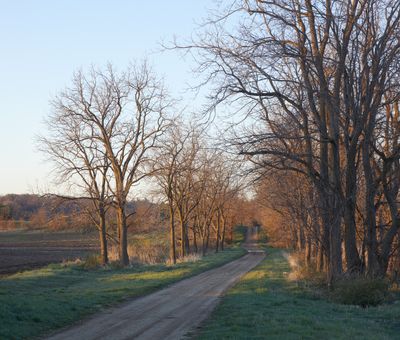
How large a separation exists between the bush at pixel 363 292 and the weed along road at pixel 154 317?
4.59 metres

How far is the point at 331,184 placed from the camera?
2258 cm

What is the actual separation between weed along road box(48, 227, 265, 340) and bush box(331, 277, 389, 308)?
459cm

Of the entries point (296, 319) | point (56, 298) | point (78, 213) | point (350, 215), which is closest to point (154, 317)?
point (56, 298)

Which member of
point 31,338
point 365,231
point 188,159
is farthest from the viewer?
point 188,159

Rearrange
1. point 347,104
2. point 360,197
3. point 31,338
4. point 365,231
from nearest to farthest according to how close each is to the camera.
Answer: point 31,338 → point 347,104 → point 365,231 → point 360,197

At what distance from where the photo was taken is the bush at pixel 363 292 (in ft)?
63.4

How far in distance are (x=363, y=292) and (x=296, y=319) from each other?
6.26 metres

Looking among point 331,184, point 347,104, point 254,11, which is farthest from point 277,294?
point 254,11

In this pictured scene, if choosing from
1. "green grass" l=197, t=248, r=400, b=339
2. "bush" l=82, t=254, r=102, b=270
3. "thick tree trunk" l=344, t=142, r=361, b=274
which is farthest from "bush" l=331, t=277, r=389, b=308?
"bush" l=82, t=254, r=102, b=270

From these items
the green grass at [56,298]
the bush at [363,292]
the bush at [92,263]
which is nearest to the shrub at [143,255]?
the bush at [92,263]

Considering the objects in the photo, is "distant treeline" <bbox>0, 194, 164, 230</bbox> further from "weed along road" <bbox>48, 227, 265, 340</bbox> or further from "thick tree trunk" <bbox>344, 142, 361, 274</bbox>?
"thick tree trunk" <bbox>344, 142, 361, 274</bbox>

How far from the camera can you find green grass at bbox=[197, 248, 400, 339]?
12.1 metres

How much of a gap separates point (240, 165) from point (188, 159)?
28.2 meters

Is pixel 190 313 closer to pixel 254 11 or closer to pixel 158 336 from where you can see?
pixel 158 336
